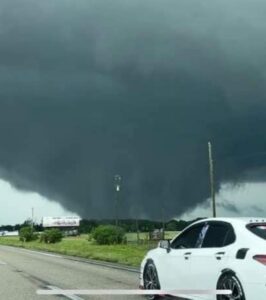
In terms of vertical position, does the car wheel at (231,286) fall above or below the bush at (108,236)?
below

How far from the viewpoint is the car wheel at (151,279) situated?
1154cm

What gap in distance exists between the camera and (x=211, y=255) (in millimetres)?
9398

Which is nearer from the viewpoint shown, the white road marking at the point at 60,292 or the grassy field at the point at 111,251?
the white road marking at the point at 60,292

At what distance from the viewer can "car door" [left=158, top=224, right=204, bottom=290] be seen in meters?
10.2

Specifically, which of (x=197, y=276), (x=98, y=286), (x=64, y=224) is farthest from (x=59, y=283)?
(x=64, y=224)

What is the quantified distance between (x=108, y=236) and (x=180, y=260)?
5157cm

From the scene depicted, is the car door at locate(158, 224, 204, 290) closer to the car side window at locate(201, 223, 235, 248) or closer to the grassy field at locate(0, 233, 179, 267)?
the car side window at locate(201, 223, 235, 248)

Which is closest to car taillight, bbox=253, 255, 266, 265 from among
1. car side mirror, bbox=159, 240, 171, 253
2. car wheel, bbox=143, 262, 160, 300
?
car side mirror, bbox=159, 240, 171, 253

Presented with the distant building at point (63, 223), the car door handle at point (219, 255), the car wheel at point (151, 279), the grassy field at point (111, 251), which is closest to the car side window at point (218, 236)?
the car door handle at point (219, 255)

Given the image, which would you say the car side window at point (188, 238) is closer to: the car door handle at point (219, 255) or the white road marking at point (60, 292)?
the car door handle at point (219, 255)

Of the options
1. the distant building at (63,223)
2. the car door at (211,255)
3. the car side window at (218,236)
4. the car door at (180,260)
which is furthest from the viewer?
the distant building at (63,223)

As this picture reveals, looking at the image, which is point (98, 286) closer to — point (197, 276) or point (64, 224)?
point (197, 276)

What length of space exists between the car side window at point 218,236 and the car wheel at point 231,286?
570 mm

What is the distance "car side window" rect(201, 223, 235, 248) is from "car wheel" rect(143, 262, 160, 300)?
1976 mm
